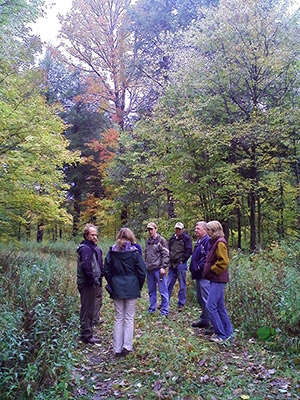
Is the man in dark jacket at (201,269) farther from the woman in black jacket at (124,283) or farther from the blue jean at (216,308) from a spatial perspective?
the woman in black jacket at (124,283)

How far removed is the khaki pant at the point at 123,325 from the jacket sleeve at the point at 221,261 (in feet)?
4.78

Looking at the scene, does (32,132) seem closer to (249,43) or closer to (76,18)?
(249,43)

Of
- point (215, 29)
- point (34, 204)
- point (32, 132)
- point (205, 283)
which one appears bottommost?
point (205, 283)

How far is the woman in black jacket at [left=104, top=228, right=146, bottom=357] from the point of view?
5.17m

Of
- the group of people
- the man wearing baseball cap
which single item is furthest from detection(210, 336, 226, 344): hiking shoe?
the man wearing baseball cap

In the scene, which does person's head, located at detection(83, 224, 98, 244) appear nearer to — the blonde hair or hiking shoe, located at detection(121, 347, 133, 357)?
the blonde hair

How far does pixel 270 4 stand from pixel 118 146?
10283 millimetres

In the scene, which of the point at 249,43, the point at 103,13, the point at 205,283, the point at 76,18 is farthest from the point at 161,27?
the point at 205,283

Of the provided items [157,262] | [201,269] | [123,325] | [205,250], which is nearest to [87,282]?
[123,325]

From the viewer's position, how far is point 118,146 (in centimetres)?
1916

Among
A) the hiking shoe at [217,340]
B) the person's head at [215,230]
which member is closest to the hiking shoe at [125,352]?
the hiking shoe at [217,340]

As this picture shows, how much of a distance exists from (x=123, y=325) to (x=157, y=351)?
666mm

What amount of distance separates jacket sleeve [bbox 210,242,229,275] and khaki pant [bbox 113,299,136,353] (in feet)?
4.78

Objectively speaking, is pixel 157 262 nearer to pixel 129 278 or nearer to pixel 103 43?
pixel 129 278
